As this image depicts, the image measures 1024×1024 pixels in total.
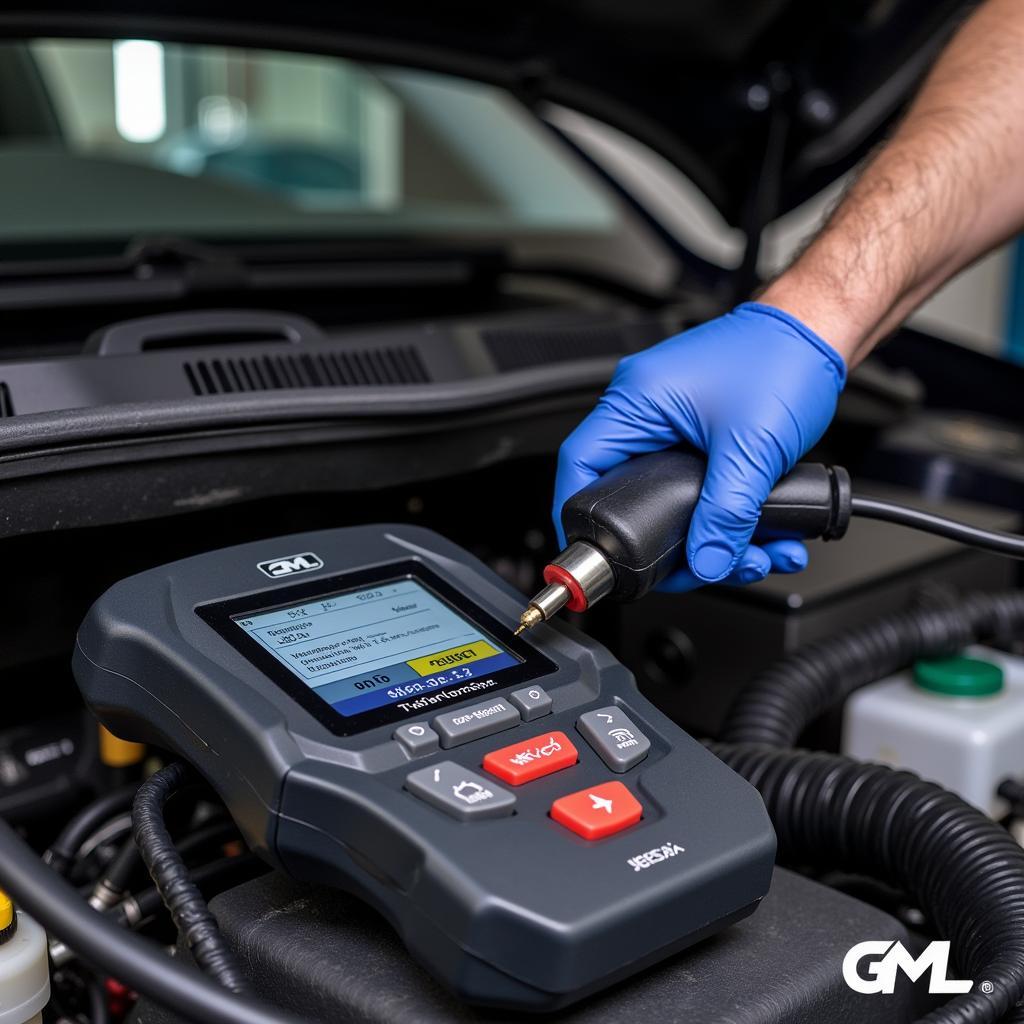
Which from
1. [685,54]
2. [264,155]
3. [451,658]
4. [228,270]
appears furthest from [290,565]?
[264,155]

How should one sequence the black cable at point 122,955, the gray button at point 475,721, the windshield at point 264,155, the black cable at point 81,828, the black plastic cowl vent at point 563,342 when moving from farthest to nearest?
the windshield at point 264,155 → the black plastic cowl vent at point 563,342 → the black cable at point 81,828 → the gray button at point 475,721 → the black cable at point 122,955

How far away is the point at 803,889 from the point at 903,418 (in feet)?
2.44

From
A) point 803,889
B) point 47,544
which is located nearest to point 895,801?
point 803,889

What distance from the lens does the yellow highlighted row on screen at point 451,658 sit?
573mm

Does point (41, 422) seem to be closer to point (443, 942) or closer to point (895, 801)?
point (443, 942)

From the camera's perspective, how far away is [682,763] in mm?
533

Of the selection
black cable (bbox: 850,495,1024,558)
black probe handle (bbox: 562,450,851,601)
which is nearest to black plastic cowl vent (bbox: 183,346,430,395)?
black probe handle (bbox: 562,450,851,601)

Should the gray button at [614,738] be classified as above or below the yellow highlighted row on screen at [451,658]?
below

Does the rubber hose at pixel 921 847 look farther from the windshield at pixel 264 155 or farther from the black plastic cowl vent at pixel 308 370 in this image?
the windshield at pixel 264 155

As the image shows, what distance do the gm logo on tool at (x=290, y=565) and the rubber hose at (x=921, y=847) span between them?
264mm

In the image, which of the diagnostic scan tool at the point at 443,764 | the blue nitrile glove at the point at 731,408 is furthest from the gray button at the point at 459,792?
the blue nitrile glove at the point at 731,408

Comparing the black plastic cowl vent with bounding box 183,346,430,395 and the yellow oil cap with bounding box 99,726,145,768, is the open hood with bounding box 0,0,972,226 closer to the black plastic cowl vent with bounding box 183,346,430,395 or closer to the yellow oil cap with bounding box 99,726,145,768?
the black plastic cowl vent with bounding box 183,346,430,395

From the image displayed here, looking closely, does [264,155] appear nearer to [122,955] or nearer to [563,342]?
[563,342]

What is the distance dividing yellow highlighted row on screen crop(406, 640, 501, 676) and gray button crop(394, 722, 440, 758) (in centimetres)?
6
